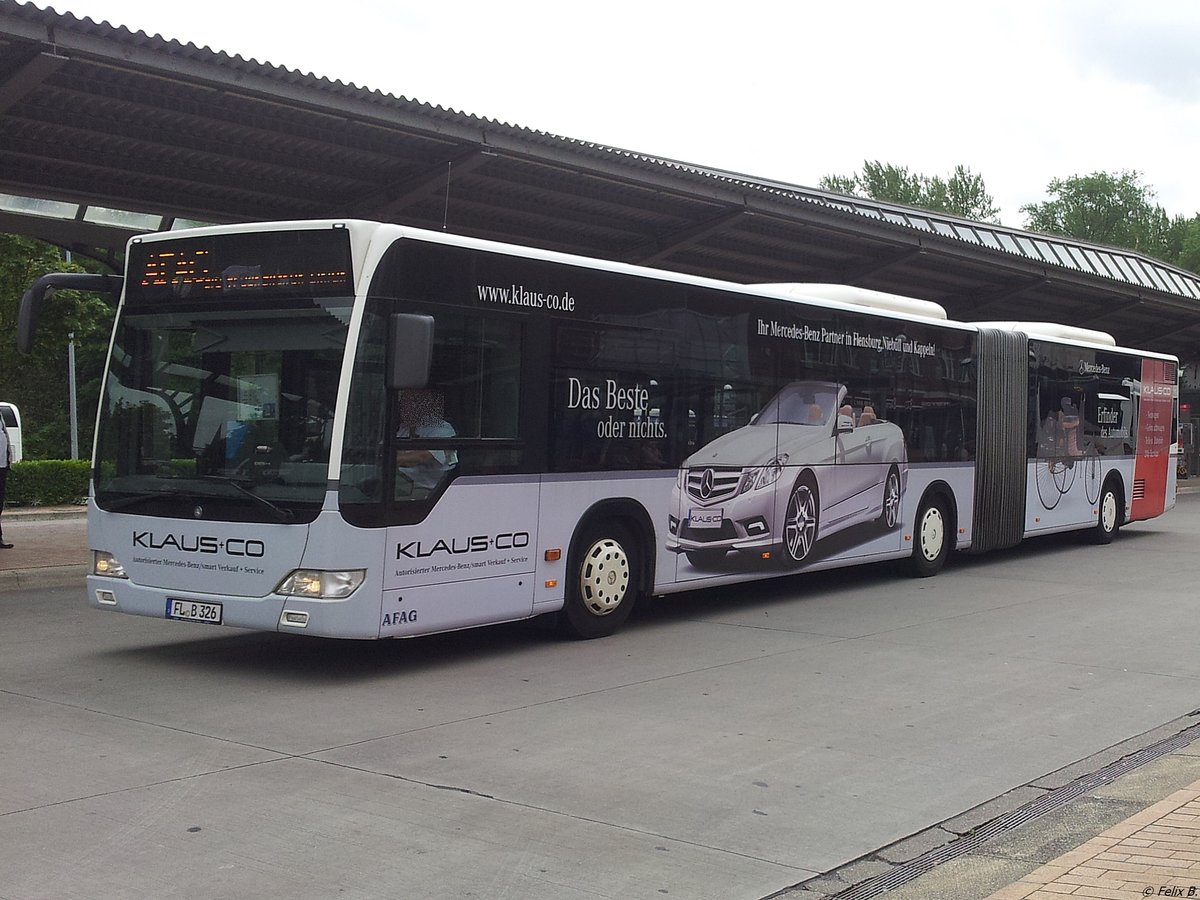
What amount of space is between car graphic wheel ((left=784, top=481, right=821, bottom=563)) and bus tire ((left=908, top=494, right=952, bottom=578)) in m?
2.64

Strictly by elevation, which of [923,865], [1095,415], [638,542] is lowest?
[923,865]

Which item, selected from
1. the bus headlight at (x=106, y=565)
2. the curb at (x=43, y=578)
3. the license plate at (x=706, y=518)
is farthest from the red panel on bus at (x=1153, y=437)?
the bus headlight at (x=106, y=565)

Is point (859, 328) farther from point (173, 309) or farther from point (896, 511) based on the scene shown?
point (173, 309)

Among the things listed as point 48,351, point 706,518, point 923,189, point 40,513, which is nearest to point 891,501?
point 706,518

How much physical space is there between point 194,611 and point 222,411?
1.36 m

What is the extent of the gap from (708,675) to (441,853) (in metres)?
4.37

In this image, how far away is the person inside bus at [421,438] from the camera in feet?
29.1

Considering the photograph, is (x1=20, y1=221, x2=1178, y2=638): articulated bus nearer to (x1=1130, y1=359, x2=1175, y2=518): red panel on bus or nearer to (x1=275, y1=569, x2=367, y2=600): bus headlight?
(x1=275, y1=569, x2=367, y2=600): bus headlight

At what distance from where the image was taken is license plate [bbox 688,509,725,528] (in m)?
11.7

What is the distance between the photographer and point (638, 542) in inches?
444

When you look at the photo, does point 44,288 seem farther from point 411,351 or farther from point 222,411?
point 411,351

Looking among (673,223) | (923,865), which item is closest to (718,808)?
(923,865)

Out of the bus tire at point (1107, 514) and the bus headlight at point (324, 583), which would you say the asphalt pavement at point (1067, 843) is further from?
the bus tire at point (1107, 514)

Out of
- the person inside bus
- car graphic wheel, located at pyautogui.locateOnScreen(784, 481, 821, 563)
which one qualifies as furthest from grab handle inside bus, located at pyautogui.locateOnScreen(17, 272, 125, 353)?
car graphic wheel, located at pyautogui.locateOnScreen(784, 481, 821, 563)
